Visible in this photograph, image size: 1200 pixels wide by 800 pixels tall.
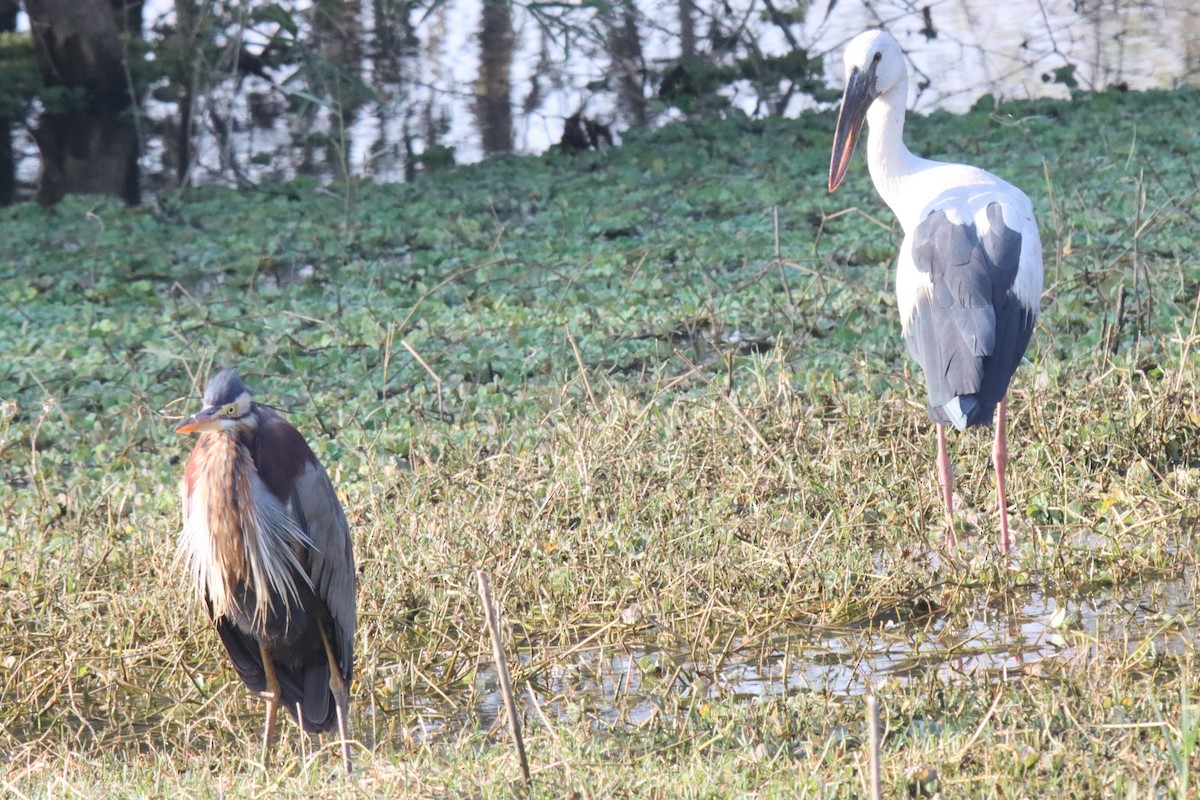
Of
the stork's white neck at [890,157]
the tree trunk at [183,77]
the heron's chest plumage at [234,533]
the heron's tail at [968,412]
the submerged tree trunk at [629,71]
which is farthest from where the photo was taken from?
the submerged tree trunk at [629,71]

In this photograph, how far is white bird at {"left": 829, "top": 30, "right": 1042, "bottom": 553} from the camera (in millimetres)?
3924

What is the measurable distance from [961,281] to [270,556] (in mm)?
1998

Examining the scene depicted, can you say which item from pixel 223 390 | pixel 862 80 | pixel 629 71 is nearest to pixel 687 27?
pixel 629 71

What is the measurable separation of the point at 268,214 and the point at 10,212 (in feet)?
5.62

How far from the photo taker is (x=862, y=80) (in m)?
4.97

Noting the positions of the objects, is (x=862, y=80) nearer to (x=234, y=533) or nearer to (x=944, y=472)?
(x=944, y=472)

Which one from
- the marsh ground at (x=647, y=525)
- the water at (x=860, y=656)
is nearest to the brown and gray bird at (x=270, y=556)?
the marsh ground at (x=647, y=525)

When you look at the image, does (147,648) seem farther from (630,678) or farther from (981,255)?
(981,255)

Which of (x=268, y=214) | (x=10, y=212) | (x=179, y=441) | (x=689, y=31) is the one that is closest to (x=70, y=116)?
(x=10, y=212)

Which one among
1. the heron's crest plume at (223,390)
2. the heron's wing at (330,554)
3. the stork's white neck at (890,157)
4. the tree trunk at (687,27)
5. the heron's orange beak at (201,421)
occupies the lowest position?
the heron's wing at (330,554)

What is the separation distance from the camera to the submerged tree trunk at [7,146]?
1083cm

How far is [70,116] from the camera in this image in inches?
472

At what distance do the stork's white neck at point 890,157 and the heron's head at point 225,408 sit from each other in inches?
92.7

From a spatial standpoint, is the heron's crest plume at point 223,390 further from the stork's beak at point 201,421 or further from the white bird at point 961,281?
the white bird at point 961,281
